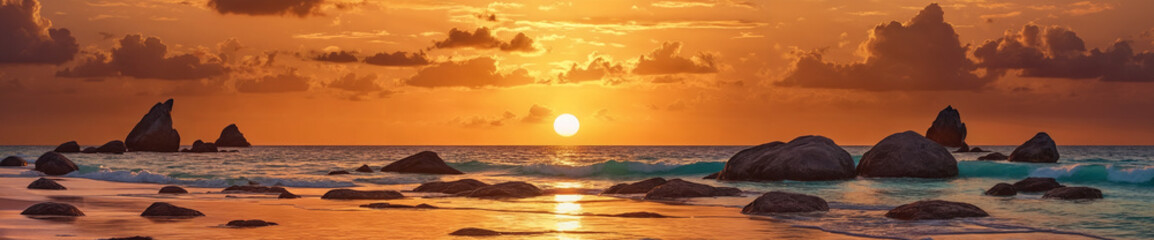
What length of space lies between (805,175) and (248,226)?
28.3 metres

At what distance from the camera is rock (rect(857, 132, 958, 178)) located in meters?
45.2

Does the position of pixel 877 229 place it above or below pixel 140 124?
below

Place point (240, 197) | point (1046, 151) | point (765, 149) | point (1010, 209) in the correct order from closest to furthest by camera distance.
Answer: point (1010, 209) < point (240, 197) < point (765, 149) < point (1046, 151)

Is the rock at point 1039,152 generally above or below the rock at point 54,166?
above

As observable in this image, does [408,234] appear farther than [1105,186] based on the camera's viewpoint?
No

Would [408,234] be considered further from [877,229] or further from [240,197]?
[240,197]

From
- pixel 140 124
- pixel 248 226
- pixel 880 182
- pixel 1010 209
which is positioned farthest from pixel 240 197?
pixel 140 124

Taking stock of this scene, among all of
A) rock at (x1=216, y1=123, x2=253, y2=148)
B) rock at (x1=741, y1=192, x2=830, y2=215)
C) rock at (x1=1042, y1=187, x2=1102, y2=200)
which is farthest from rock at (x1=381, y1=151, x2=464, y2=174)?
rock at (x1=216, y1=123, x2=253, y2=148)

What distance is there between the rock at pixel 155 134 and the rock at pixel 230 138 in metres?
50.0

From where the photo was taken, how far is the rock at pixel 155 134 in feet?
459

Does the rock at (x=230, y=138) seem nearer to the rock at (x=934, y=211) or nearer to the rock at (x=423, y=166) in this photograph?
the rock at (x=423, y=166)

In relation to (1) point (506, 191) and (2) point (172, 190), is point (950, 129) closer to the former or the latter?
(1) point (506, 191)

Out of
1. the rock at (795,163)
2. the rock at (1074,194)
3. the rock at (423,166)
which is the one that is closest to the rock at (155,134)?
the rock at (423,166)

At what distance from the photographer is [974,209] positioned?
23.0 metres
